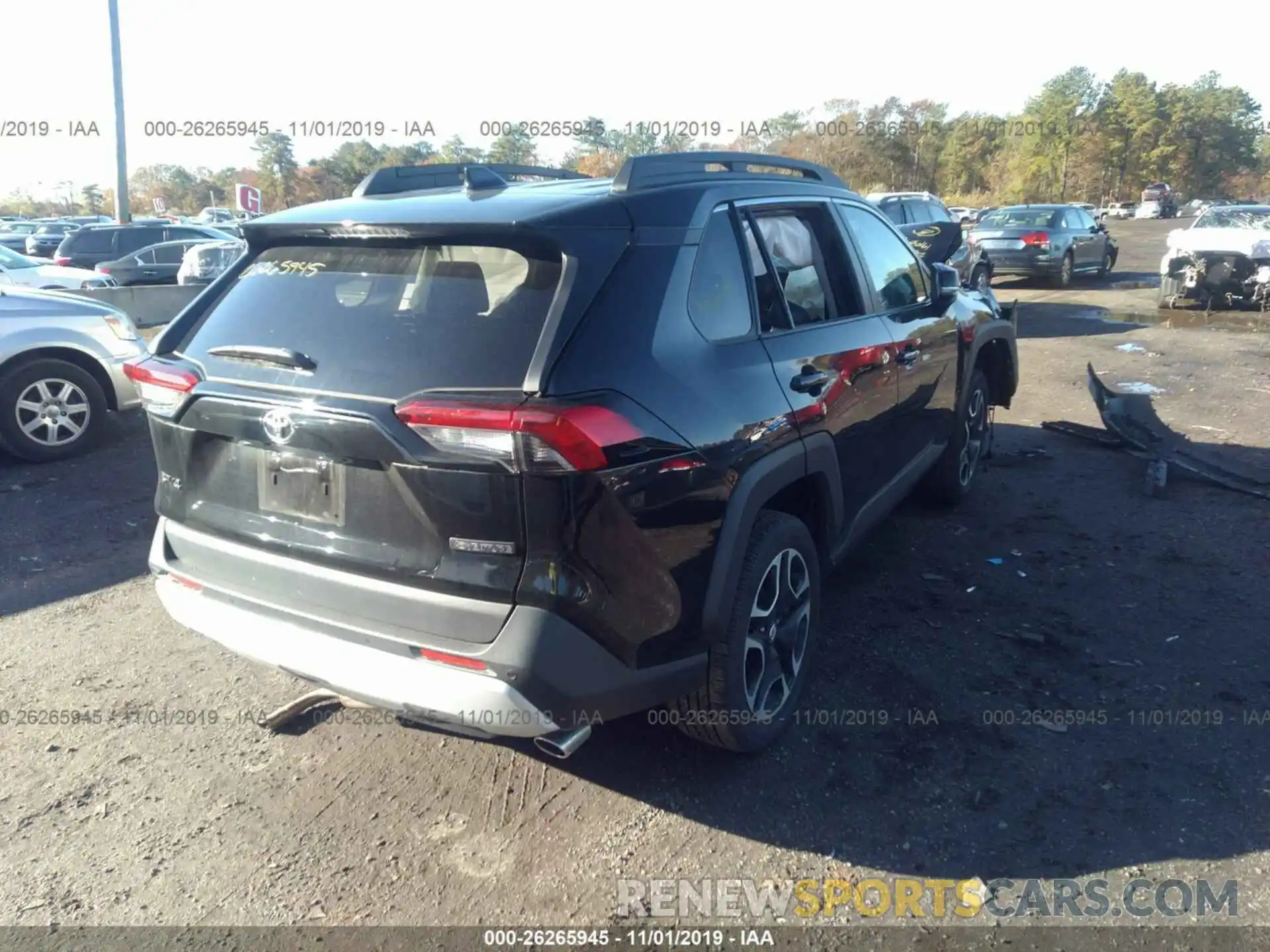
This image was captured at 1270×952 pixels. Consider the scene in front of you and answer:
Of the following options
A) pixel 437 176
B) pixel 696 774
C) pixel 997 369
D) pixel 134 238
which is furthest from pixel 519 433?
pixel 134 238

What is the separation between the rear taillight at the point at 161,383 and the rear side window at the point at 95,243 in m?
18.5

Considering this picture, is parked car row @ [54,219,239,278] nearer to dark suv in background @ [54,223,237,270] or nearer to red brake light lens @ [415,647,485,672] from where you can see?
dark suv in background @ [54,223,237,270]

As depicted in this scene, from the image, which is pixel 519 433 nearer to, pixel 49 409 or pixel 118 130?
pixel 49 409

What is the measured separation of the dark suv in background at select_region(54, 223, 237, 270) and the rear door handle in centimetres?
1832

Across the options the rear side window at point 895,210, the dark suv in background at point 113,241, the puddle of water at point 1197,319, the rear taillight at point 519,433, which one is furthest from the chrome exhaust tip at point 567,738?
the dark suv in background at point 113,241

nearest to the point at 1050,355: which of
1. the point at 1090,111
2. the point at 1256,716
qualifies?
the point at 1256,716

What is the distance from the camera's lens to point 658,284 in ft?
9.23

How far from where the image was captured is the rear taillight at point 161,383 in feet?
9.68

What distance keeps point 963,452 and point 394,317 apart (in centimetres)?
403

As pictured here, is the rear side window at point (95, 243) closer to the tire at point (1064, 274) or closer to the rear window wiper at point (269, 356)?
the tire at point (1064, 274)

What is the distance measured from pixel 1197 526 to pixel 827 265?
10.0 feet

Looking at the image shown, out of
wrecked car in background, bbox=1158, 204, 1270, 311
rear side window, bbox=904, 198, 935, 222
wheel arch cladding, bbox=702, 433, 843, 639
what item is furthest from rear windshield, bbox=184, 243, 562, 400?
rear side window, bbox=904, 198, 935, 222

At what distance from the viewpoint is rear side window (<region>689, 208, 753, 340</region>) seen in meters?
2.99

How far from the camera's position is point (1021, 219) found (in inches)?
752
